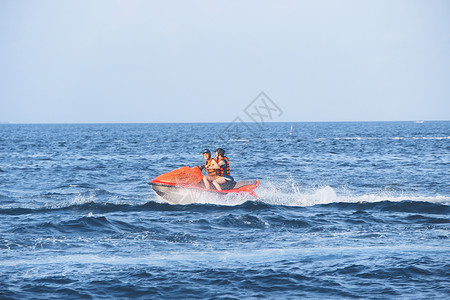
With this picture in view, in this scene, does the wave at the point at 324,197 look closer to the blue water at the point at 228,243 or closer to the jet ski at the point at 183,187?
the blue water at the point at 228,243

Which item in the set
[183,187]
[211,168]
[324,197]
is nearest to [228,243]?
[183,187]

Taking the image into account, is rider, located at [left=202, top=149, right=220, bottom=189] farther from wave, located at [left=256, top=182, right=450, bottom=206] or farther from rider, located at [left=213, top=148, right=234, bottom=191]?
wave, located at [left=256, top=182, right=450, bottom=206]

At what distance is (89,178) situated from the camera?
2586 cm

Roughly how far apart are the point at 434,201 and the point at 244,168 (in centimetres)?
1556

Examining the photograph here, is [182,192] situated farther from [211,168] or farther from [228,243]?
[228,243]

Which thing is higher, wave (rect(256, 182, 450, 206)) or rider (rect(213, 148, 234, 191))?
rider (rect(213, 148, 234, 191))

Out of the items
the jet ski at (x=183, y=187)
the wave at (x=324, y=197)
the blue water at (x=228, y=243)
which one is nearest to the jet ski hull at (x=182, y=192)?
the jet ski at (x=183, y=187)

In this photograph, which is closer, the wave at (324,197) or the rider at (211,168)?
the rider at (211,168)

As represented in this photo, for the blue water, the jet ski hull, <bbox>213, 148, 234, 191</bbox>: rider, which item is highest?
<bbox>213, 148, 234, 191</bbox>: rider

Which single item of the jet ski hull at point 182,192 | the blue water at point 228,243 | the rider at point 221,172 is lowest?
the blue water at point 228,243

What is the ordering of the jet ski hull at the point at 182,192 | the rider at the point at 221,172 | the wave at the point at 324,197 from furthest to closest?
the wave at the point at 324,197
the rider at the point at 221,172
the jet ski hull at the point at 182,192

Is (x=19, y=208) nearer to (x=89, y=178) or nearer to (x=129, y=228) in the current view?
(x=129, y=228)

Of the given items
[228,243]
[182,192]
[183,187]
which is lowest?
[228,243]

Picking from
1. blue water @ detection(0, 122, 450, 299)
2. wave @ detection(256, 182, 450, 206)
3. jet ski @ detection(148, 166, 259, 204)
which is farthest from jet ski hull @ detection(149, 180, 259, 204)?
wave @ detection(256, 182, 450, 206)
